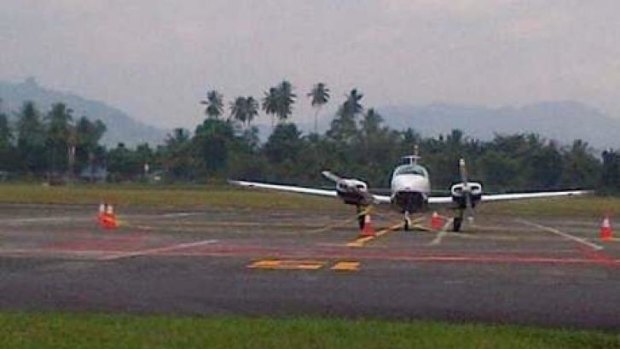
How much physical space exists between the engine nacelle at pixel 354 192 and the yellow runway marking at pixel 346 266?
71.0ft

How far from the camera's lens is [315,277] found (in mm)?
21516

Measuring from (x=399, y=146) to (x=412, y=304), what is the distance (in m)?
136

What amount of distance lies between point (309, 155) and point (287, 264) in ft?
407

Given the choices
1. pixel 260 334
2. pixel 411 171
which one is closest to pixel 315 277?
pixel 260 334

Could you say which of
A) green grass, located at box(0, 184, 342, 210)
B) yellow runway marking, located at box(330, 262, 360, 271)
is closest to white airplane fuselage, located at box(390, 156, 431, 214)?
green grass, located at box(0, 184, 342, 210)

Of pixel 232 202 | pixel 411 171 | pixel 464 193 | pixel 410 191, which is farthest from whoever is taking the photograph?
pixel 232 202

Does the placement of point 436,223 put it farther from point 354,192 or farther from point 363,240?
point 363,240

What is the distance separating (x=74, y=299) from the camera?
17.3 meters

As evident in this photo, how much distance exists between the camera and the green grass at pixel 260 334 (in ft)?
42.4

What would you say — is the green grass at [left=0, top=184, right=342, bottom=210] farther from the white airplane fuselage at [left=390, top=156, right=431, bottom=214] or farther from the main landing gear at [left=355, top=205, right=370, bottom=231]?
the main landing gear at [left=355, top=205, right=370, bottom=231]

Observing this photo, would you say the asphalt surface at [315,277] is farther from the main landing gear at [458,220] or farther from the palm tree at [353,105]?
the palm tree at [353,105]

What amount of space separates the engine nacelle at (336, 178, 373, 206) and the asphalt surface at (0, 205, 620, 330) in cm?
933

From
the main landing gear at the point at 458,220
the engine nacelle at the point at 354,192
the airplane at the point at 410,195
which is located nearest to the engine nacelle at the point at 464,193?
the airplane at the point at 410,195

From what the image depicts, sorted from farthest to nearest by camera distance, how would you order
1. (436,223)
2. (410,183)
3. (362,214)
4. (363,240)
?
(436,223) → (410,183) → (362,214) → (363,240)
